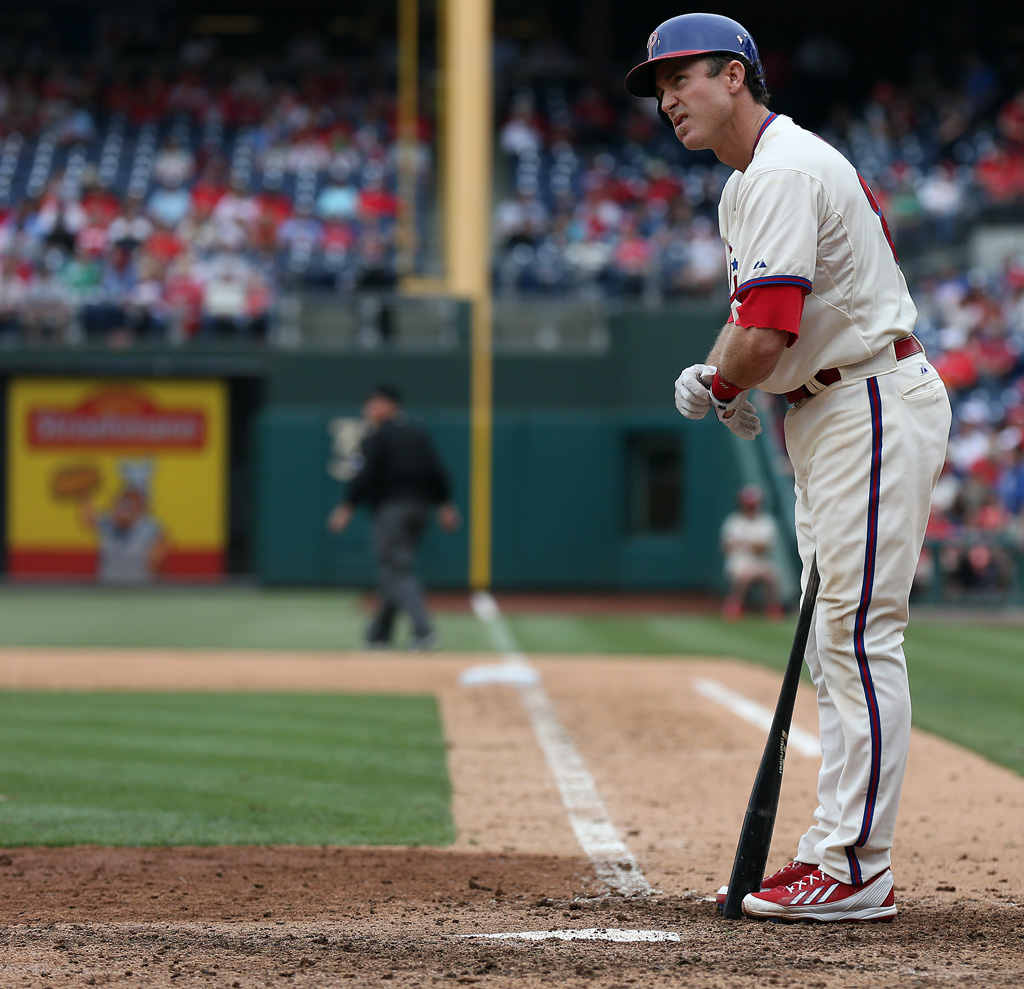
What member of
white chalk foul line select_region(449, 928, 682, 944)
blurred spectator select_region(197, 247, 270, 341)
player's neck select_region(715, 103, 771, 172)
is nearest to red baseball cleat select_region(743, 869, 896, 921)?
white chalk foul line select_region(449, 928, 682, 944)

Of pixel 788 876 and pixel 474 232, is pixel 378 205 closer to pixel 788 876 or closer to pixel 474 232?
pixel 474 232

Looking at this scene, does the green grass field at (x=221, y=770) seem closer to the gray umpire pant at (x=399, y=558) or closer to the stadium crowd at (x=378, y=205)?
the gray umpire pant at (x=399, y=558)

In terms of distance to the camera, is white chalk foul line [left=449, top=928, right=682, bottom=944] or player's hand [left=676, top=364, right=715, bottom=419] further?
player's hand [left=676, top=364, right=715, bottom=419]

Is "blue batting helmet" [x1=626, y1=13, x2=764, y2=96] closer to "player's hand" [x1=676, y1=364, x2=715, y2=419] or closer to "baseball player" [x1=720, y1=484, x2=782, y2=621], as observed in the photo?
"player's hand" [x1=676, y1=364, x2=715, y2=419]

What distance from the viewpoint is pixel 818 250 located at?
10.9 feet

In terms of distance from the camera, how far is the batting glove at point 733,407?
3352 mm

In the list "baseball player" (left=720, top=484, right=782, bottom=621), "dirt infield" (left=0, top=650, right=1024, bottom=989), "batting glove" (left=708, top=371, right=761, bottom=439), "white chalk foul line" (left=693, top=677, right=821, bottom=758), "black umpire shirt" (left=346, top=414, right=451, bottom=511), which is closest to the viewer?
"dirt infield" (left=0, top=650, right=1024, bottom=989)

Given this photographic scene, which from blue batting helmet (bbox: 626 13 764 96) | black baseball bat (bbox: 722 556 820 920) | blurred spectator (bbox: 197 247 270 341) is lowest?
black baseball bat (bbox: 722 556 820 920)

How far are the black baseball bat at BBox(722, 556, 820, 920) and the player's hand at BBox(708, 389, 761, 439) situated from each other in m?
0.38

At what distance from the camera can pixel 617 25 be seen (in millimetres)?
29766

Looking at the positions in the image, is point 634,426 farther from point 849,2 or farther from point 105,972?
point 105,972

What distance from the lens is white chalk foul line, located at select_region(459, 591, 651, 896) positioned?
12.7ft

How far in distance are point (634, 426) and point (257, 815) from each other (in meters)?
16.1

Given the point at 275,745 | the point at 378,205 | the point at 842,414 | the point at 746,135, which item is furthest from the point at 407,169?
the point at 842,414
